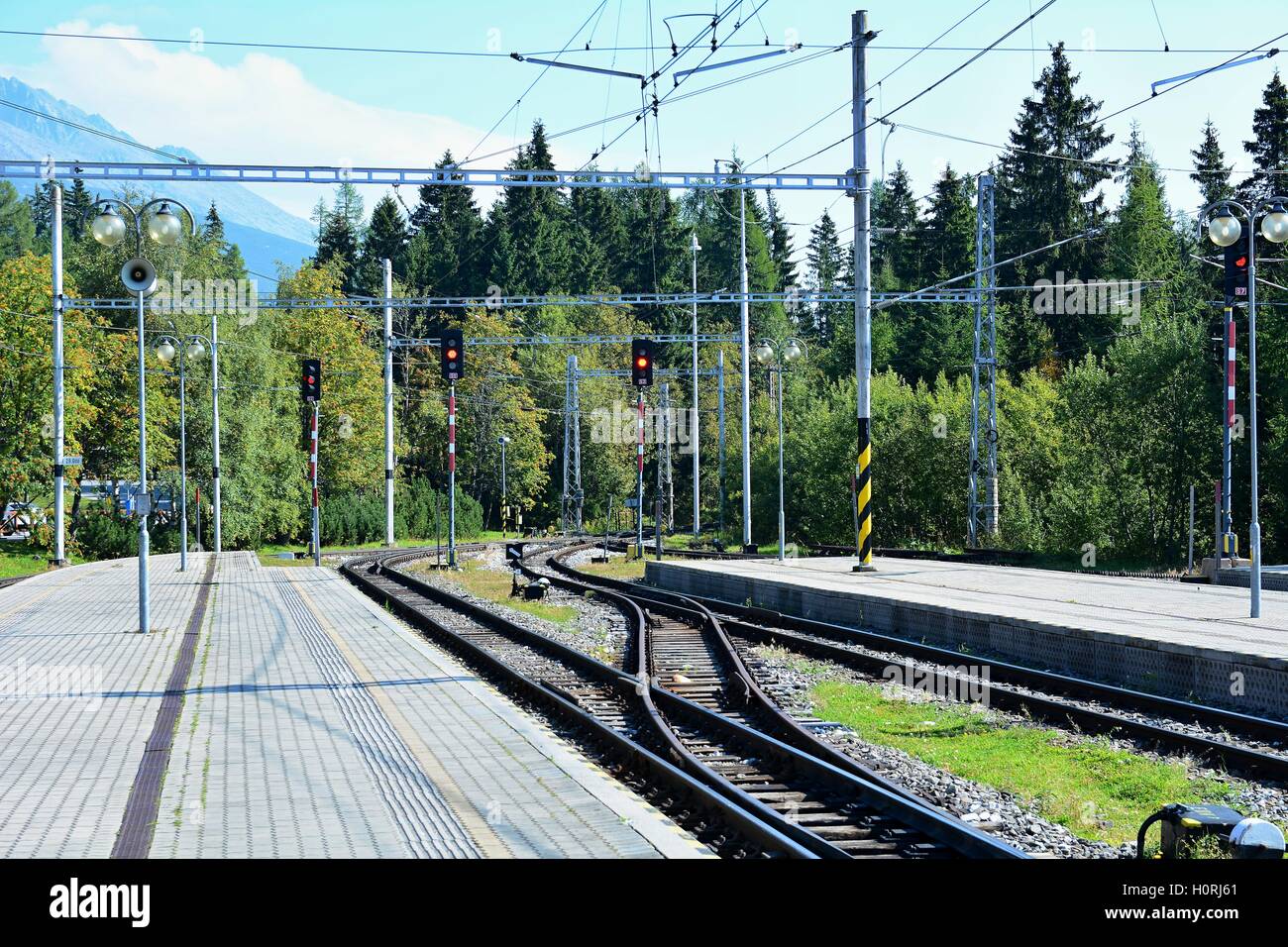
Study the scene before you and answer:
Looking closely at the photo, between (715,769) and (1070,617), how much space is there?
27.2 ft

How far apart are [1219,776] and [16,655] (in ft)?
46.7

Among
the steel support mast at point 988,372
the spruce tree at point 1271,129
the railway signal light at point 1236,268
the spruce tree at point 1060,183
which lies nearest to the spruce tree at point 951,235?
the spruce tree at point 1060,183

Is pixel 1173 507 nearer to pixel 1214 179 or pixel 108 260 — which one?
pixel 1214 179

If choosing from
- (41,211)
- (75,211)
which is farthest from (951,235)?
(41,211)

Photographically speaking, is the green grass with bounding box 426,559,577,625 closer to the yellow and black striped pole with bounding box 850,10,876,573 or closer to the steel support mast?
the yellow and black striped pole with bounding box 850,10,876,573

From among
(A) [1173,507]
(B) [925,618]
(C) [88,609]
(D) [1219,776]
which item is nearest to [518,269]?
(A) [1173,507]

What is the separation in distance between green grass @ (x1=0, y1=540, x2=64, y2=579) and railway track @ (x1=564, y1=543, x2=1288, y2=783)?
3258cm

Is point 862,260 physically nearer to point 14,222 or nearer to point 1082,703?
point 1082,703

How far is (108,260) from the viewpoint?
6469cm

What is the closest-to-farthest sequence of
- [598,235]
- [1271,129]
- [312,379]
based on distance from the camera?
[312,379]
[1271,129]
[598,235]

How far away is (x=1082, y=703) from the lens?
43.1 ft

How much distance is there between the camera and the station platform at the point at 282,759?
24.3 feet

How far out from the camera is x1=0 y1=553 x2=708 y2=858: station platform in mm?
7414

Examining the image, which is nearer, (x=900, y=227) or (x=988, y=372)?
(x=988, y=372)
